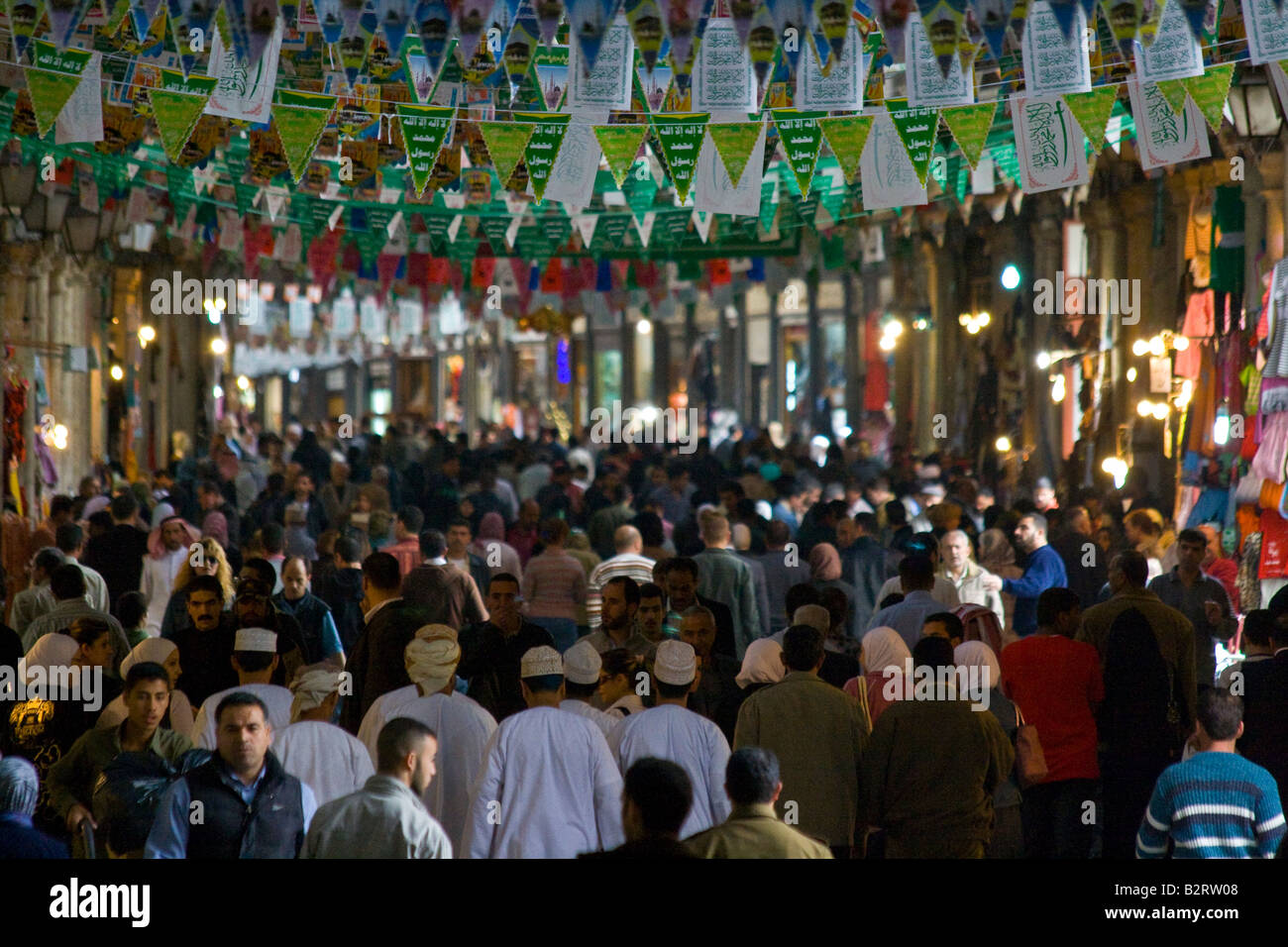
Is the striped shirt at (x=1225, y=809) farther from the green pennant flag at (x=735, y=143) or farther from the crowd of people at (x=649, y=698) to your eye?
the green pennant flag at (x=735, y=143)

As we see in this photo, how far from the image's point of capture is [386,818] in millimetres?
6305

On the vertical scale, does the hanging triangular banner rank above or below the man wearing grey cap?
above

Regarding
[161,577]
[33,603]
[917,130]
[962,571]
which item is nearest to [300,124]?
[161,577]

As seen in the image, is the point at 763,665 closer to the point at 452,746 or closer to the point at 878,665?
the point at 878,665

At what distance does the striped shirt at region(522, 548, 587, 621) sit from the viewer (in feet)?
41.7

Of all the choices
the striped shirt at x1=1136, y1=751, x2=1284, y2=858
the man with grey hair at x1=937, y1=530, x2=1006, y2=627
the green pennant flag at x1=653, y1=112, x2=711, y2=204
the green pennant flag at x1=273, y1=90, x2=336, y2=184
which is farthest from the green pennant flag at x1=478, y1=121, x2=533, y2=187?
the striped shirt at x1=1136, y1=751, x2=1284, y2=858

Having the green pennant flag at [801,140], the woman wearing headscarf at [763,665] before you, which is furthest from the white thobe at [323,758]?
the green pennant flag at [801,140]

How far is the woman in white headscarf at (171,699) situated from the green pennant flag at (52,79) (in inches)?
170

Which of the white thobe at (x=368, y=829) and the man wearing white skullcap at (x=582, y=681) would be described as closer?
the white thobe at (x=368, y=829)

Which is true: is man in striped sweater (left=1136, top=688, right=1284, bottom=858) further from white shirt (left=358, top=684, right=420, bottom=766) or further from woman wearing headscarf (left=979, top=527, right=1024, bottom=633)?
woman wearing headscarf (left=979, top=527, right=1024, bottom=633)

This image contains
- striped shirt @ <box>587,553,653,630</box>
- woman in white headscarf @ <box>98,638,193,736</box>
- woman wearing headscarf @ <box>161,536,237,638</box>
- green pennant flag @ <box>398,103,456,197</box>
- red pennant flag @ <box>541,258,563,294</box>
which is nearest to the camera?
woman in white headscarf @ <box>98,638,193,736</box>

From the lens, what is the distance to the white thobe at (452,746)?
310 inches

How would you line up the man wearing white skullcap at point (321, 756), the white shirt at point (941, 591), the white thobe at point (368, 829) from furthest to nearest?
the white shirt at point (941, 591) → the man wearing white skullcap at point (321, 756) → the white thobe at point (368, 829)

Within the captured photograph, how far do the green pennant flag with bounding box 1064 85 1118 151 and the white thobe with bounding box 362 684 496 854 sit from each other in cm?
629
